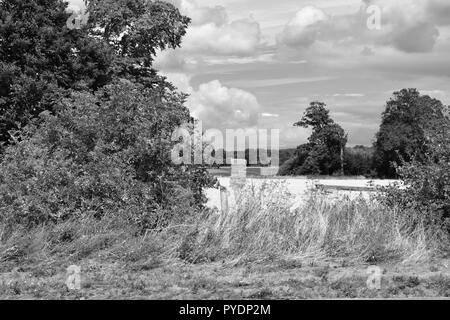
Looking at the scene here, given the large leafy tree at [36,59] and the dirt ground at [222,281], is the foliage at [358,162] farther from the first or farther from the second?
the dirt ground at [222,281]

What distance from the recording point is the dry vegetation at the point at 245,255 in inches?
310

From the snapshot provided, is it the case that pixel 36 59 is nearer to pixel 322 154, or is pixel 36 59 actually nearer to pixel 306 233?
pixel 306 233

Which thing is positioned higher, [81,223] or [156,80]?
[156,80]

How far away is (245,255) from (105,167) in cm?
353

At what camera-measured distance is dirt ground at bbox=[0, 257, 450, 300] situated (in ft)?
25.0

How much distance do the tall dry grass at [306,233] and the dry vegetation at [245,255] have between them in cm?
2

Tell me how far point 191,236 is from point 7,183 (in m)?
3.89

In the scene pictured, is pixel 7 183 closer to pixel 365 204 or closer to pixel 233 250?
pixel 233 250

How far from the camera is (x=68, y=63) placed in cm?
2248

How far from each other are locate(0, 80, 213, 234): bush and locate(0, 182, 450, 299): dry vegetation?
0.56 metres

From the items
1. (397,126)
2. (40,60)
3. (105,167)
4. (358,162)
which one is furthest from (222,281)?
(358,162)

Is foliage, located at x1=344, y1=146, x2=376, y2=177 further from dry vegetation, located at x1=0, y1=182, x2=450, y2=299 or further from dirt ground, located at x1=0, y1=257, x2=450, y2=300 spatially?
dirt ground, located at x1=0, y1=257, x2=450, y2=300
